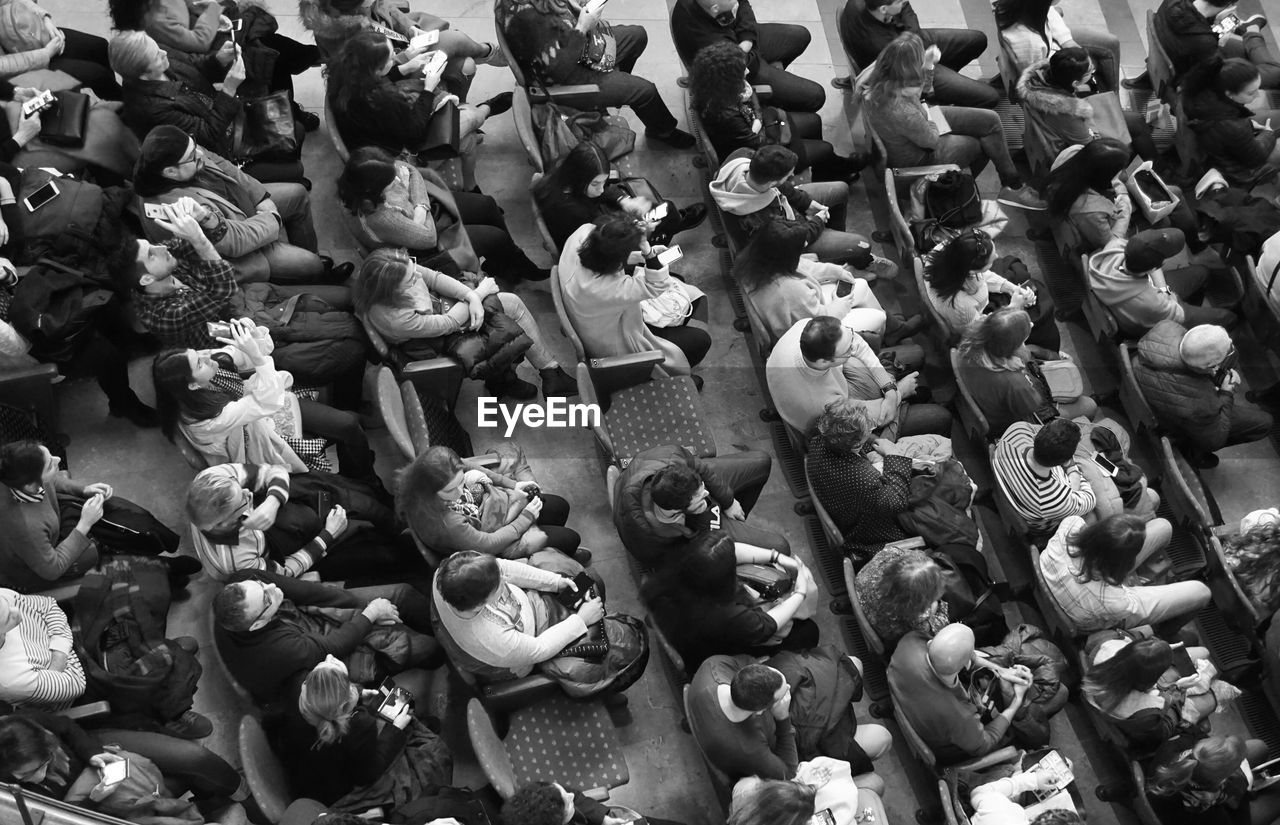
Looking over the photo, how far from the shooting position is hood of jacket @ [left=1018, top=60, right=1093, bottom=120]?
24.1 feet

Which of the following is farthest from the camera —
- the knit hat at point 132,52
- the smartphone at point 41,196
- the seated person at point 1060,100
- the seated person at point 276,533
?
the seated person at point 1060,100

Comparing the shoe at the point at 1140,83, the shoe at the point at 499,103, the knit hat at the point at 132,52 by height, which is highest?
the knit hat at the point at 132,52

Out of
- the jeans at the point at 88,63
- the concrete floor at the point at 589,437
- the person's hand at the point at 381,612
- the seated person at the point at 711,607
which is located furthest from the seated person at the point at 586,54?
the person's hand at the point at 381,612

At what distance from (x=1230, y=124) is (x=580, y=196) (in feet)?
11.6

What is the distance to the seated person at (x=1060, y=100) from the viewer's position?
7312 millimetres

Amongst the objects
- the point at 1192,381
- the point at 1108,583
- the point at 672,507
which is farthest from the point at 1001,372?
the point at 672,507

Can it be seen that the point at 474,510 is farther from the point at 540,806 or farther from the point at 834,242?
the point at 834,242

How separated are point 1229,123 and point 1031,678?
11.6ft

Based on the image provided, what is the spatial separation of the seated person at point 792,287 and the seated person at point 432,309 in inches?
37.8

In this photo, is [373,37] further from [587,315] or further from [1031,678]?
[1031,678]

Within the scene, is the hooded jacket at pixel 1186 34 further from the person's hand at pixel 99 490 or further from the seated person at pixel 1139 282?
the person's hand at pixel 99 490

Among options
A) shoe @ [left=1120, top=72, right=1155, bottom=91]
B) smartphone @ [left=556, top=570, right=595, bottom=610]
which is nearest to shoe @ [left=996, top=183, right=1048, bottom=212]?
shoe @ [left=1120, top=72, right=1155, bottom=91]

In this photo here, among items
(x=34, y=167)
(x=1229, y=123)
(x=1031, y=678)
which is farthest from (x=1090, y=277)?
(x=34, y=167)

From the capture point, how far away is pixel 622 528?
5.53m
